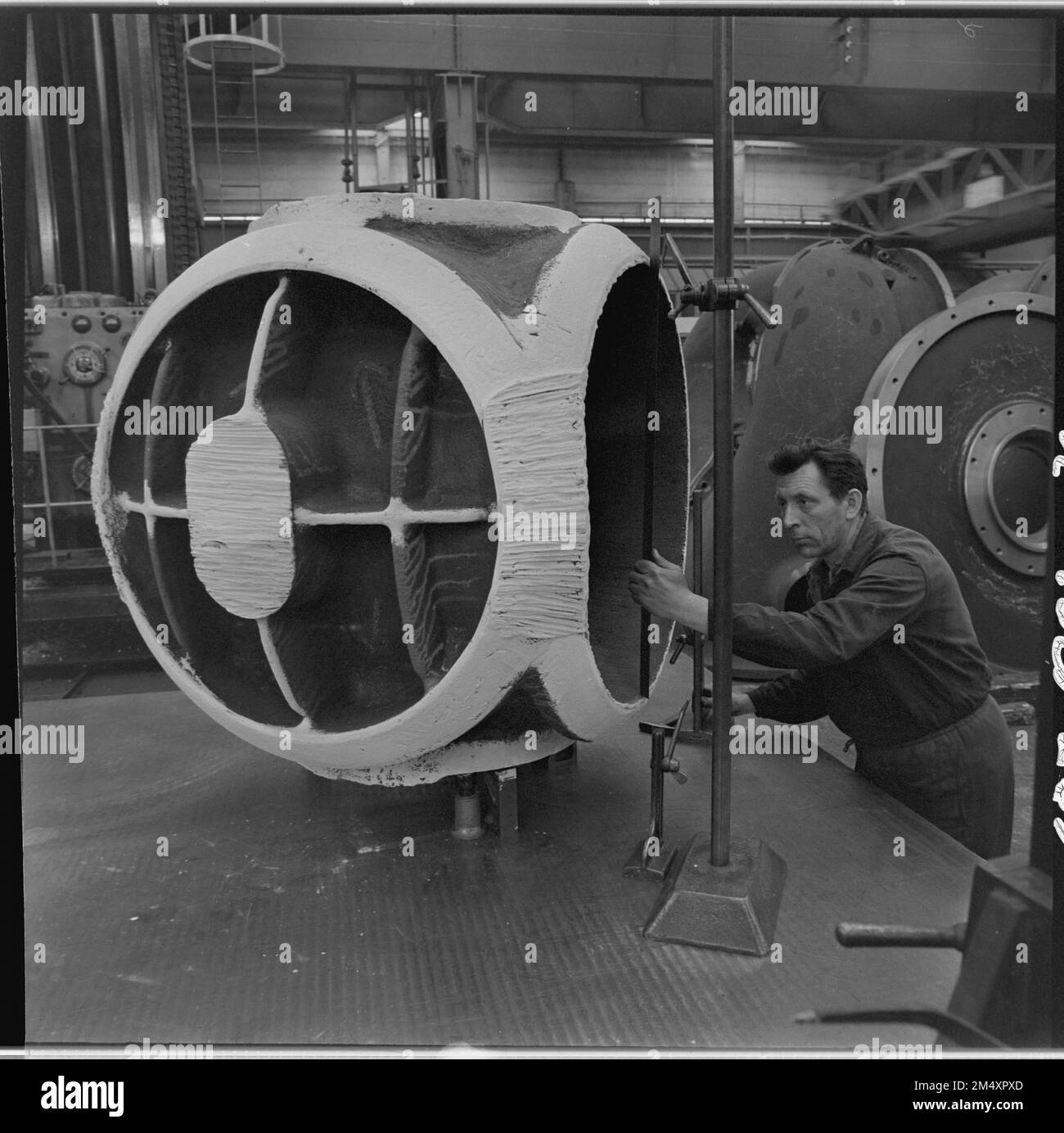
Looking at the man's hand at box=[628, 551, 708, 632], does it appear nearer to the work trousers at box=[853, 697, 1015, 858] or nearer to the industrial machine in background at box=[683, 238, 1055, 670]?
the work trousers at box=[853, 697, 1015, 858]

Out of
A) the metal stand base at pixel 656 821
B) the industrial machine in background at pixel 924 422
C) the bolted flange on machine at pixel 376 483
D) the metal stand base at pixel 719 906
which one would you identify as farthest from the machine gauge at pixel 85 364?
the metal stand base at pixel 719 906

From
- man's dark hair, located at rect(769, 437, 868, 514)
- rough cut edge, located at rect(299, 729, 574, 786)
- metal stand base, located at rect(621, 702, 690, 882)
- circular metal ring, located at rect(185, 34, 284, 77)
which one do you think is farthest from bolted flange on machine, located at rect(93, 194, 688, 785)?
circular metal ring, located at rect(185, 34, 284, 77)

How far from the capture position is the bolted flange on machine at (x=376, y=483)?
67.0 inches

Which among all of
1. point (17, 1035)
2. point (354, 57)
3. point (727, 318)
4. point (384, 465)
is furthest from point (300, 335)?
point (354, 57)

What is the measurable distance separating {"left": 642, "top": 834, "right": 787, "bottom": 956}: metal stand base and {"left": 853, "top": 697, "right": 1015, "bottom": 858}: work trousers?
27.6 inches

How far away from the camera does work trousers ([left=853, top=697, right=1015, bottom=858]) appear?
7.79ft

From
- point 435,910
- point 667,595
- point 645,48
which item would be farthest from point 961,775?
point 645,48

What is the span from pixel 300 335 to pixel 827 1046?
5.13 feet

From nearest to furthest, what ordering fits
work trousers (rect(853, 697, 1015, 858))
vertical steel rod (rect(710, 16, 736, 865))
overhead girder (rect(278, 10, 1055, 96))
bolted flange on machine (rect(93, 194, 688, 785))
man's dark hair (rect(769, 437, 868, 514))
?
vertical steel rod (rect(710, 16, 736, 865)) → bolted flange on machine (rect(93, 194, 688, 785)) → man's dark hair (rect(769, 437, 868, 514)) → work trousers (rect(853, 697, 1015, 858)) → overhead girder (rect(278, 10, 1055, 96))

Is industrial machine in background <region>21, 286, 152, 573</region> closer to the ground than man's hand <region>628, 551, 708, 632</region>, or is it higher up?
higher up

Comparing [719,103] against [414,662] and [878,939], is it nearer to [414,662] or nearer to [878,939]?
[414,662]

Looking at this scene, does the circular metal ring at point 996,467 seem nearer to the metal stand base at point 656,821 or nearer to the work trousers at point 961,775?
the work trousers at point 961,775

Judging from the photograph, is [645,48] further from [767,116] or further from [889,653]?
[889,653]

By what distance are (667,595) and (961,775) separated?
1045 millimetres
